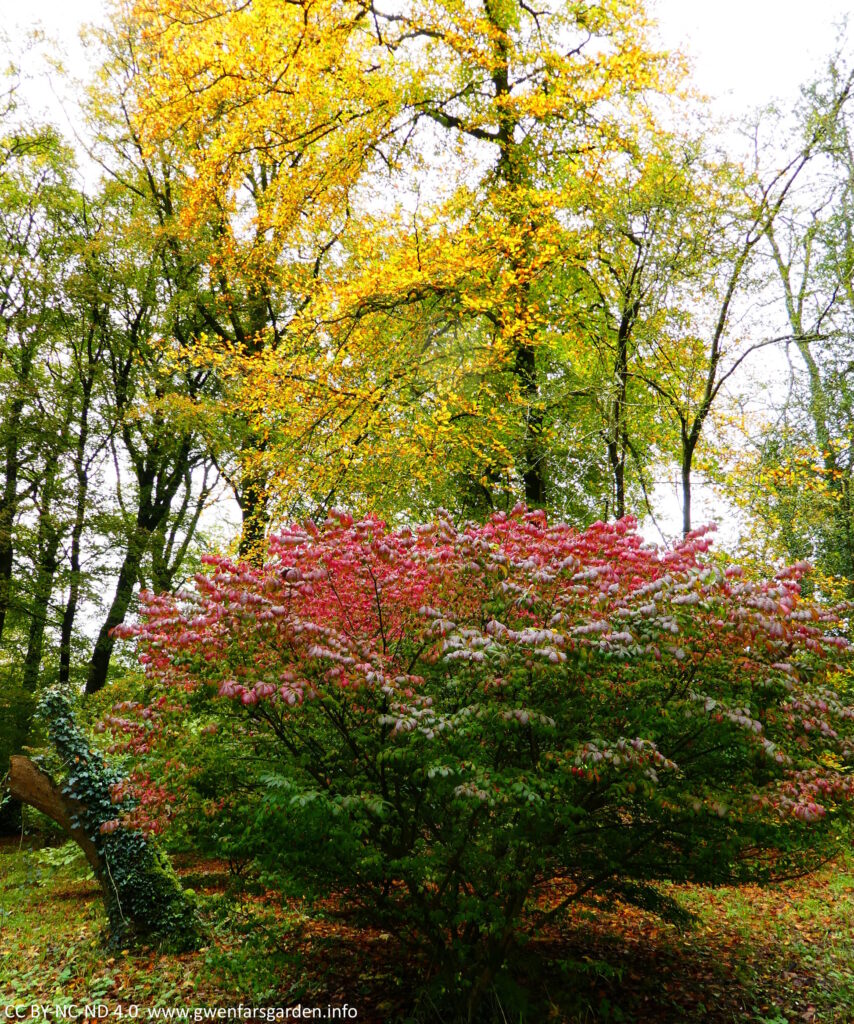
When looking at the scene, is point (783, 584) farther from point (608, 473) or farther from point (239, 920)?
point (608, 473)

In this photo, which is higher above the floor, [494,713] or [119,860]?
[494,713]

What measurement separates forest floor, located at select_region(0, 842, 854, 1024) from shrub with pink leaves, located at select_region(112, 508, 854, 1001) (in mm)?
722

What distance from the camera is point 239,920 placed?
5684 millimetres

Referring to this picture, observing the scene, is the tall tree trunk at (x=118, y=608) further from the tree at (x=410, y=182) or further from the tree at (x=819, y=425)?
the tree at (x=819, y=425)

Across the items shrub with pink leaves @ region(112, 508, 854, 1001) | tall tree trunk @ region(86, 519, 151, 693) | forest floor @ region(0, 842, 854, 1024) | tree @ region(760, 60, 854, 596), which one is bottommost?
forest floor @ region(0, 842, 854, 1024)

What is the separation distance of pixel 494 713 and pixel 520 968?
2.33 meters

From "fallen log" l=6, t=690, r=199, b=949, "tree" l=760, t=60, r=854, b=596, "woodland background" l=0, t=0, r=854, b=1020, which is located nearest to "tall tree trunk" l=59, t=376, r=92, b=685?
"woodland background" l=0, t=0, r=854, b=1020

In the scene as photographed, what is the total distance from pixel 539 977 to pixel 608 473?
22.1 ft

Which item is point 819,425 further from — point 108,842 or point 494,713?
point 108,842

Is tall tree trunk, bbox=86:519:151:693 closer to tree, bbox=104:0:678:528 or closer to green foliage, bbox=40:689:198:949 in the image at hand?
tree, bbox=104:0:678:528

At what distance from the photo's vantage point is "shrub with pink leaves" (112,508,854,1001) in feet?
10.5

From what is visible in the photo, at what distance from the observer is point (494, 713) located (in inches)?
123

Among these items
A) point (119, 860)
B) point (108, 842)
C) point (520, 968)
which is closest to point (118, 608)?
point (108, 842)

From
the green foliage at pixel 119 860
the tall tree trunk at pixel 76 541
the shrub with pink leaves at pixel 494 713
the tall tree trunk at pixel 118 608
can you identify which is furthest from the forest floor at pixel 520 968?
the tall tree trunk at pixel 118 608
